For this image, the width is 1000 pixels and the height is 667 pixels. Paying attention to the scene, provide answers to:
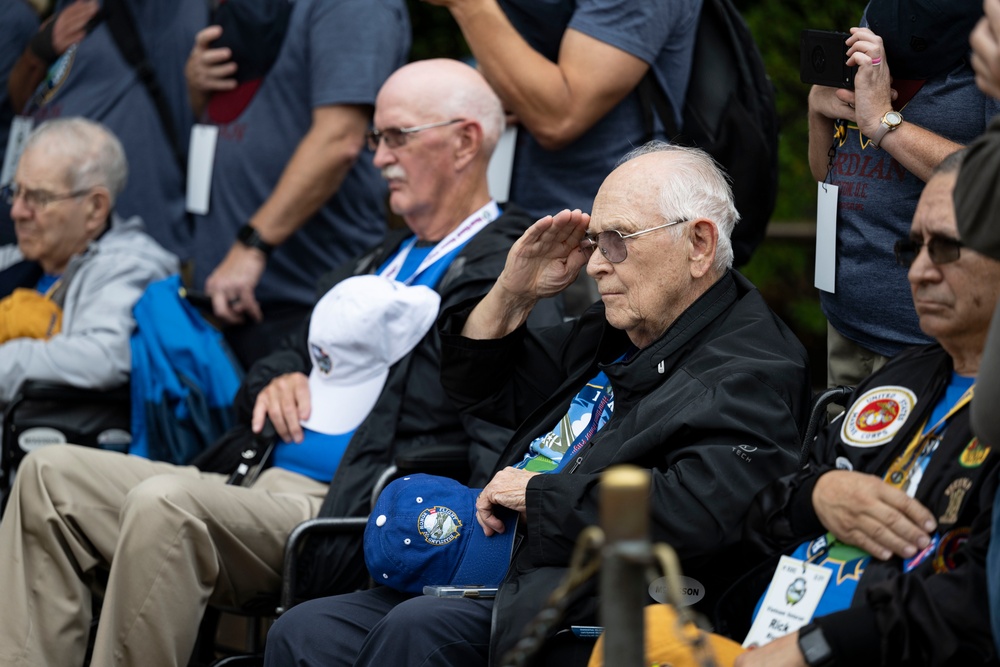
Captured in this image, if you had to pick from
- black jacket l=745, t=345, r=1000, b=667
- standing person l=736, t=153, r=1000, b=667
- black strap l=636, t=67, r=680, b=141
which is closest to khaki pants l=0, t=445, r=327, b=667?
black strap l=636, t=67, r=680, b=141

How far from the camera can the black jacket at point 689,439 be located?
2.78 meters

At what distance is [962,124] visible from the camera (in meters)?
3.27

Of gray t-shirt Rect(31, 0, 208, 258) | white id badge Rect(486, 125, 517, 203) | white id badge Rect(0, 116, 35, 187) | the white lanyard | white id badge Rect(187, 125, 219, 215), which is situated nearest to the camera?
the white lanyard

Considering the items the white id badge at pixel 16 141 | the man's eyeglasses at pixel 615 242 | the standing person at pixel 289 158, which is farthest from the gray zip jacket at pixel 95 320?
the man's eyeglasses at pixel 615 242

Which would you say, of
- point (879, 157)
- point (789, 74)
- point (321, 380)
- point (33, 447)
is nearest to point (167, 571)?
point (321, 380)

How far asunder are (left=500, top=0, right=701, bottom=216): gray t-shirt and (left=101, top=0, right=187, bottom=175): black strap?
1853 millimetres

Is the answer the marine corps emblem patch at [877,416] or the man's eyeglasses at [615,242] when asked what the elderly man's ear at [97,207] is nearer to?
the man's eyeglasses at [615,242]

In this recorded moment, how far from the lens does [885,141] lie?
3.21 m

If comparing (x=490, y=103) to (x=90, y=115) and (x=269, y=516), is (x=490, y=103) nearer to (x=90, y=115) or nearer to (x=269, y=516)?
(x=269, y=516)

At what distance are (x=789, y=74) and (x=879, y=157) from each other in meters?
3.61

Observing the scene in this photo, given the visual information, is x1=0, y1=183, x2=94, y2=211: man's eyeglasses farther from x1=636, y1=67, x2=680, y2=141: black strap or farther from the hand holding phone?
the hand holding phone

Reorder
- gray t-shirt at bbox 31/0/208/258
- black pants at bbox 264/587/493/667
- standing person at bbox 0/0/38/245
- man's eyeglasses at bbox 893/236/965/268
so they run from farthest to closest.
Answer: standing person at bbox 0/0/38/245, gray t-shirt at bbox 31/0/208/258, black pants at bbox 264/587/493/667, man's eyeglasses at bbox 893/236/965/268

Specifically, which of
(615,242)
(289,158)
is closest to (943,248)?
(615,242)

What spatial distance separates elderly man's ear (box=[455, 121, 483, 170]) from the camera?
14.0 ft
